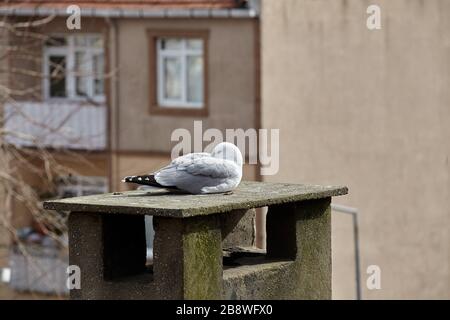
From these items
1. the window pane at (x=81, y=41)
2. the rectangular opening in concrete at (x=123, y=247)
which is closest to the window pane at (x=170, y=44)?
the window pane at (x=81, y=41)

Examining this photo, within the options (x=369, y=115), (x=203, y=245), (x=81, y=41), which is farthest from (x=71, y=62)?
(x=203, y=245)

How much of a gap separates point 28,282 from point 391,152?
8279 millimetres

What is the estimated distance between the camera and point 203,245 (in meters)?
9.23

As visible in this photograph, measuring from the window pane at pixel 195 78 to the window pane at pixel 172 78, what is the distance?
0.95 ft

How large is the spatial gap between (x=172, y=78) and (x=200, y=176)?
22.7 metres

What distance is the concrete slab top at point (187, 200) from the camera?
9.10m

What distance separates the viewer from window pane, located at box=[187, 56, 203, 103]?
32.1m

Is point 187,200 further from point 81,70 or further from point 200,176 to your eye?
point 81,70

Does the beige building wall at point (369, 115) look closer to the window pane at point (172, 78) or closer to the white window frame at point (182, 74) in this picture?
the white window frame at point (182, 74)

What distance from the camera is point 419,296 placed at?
33156 mm

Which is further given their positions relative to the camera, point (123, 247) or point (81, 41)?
point (81, 41)

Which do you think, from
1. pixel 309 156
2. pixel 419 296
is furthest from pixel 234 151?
pixel 419 296
